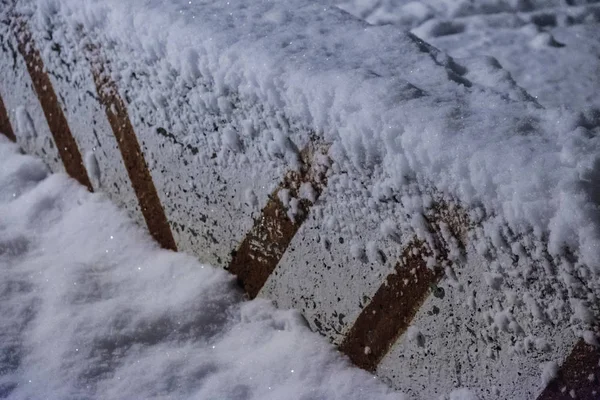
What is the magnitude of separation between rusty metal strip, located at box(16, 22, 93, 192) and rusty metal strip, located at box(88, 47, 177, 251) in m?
0.20

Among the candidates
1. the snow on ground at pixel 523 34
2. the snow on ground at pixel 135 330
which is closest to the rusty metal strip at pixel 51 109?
the snow on ground at pixel 135 330

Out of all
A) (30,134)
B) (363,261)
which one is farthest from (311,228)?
(30,134)

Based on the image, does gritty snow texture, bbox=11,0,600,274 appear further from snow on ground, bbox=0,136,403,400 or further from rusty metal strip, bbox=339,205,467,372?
snow on ground, bbox=0,136,403,400

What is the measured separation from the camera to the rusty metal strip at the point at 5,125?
5.26 ft

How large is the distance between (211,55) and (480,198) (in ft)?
1.67

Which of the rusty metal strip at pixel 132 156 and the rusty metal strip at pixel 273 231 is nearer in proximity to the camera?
the rusty metal strip at pixel 273 231

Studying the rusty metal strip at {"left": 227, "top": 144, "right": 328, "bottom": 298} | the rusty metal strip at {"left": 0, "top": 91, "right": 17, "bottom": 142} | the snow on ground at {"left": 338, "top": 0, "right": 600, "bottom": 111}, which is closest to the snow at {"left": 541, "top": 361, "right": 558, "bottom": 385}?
the rusty metal strip at {"left": 227, "top": 144, "right": 328, "bottom": 298}

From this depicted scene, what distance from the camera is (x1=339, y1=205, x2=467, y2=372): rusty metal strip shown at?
2.79 ft

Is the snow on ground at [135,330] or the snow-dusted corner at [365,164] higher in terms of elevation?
the snow-dusted corner at [365,164]

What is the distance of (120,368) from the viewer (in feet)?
3.43

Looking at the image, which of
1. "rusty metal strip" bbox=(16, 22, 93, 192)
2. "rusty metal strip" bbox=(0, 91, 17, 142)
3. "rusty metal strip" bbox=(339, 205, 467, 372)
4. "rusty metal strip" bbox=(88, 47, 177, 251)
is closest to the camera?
"rusty metal strip" bbox=(339, 205, 467, 372)

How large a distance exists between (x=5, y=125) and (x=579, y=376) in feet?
5.04

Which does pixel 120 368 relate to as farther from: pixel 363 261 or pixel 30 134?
pixel 30 134

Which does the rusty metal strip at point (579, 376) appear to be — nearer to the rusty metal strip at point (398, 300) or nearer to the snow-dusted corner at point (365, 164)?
the snow-dusted corner at point (365, 164)
